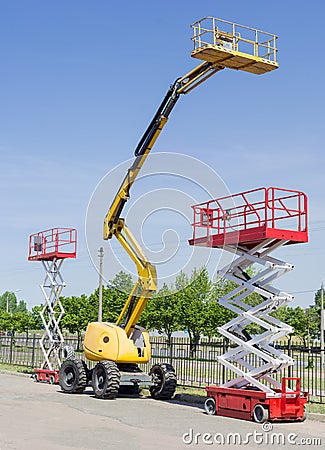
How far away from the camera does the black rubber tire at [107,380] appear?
18.8 m

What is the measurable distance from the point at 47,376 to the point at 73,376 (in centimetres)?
420

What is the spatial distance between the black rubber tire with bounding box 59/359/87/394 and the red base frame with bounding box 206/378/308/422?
593 cm

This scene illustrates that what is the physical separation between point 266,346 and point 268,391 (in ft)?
4.81

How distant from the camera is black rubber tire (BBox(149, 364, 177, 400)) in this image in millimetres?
19578

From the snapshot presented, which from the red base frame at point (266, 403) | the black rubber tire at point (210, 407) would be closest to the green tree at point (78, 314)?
the black rubber tire at point (210, 407)

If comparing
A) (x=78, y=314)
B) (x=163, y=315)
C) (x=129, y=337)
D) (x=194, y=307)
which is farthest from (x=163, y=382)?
(x=78, y=314)

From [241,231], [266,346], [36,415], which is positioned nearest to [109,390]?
[36,415]

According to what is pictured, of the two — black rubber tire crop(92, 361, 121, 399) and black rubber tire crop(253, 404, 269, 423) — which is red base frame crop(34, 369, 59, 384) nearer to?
black rubber tire crop(92, 361, 121, 399)

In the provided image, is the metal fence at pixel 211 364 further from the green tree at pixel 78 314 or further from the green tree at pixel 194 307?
the green tree at pixel 78 314

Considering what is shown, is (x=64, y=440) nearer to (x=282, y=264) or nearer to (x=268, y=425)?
(x=268, y=425)

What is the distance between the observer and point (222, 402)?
1611 cm

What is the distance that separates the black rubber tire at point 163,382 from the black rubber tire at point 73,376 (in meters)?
2.34

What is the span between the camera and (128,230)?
2098 cm

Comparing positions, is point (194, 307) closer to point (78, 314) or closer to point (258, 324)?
point (78, 314)
